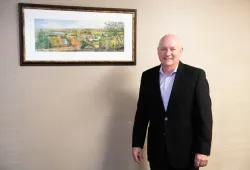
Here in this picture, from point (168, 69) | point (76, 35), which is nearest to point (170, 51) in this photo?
point (168, 69)

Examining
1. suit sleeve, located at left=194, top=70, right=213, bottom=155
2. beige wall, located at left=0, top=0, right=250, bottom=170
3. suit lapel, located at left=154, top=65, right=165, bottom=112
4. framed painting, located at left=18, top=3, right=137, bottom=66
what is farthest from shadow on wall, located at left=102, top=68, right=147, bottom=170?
suit sleeve, located at left=194, top=70, right=213, bottom=155

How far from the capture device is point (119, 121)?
7.57 feet

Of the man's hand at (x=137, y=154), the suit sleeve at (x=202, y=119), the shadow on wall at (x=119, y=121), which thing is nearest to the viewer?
the suit sleeve at (x=202, y=119)

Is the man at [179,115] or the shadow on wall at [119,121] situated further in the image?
the shadow on wall at [119,121]

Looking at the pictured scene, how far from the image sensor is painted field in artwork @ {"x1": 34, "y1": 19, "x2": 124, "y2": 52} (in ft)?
6.86

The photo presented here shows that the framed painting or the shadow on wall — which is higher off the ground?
the framed painting

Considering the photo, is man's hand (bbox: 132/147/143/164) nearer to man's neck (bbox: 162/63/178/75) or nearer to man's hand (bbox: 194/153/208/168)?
man's hand (bbox: 194/153/208/168)

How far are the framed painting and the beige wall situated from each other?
0.06 metres

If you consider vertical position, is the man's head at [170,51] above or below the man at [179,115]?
above

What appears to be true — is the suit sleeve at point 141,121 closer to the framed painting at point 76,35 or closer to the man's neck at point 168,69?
the man's neck at point 168,69

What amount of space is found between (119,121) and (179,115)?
65 centimetres

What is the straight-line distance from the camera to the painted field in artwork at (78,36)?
2092 mm

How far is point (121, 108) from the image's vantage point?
7.55ft

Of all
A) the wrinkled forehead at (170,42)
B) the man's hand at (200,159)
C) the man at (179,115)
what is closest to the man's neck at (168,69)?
the man at (179,115)
